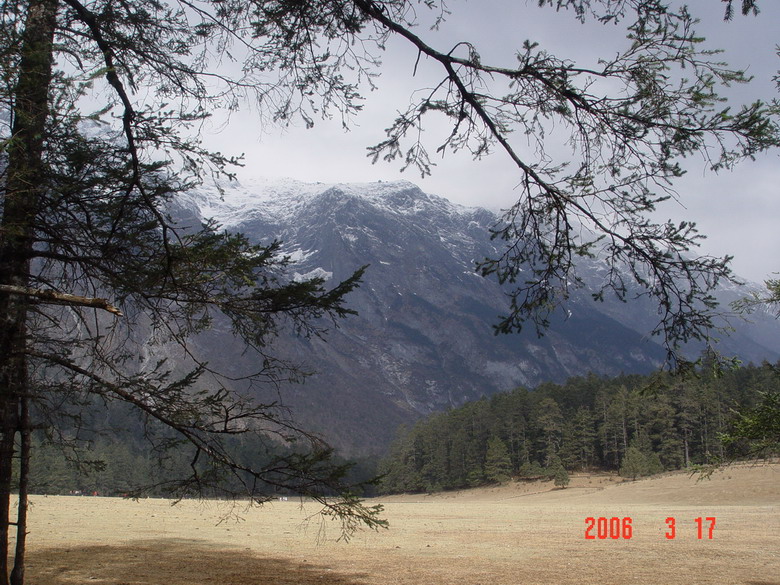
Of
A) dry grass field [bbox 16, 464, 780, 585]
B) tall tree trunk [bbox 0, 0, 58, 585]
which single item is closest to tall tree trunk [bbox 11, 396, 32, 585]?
tall tree trunk [bbox 0, 0, 58, 585]

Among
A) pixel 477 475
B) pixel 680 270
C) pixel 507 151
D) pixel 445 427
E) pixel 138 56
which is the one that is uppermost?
pixel 138 56

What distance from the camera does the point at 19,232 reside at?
471 cm

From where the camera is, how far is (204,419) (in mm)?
6113

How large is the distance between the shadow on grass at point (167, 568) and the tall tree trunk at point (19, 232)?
3106 mm

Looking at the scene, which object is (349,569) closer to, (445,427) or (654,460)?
(654,460)

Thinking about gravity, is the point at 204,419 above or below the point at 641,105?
below

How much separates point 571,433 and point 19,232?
57383mm

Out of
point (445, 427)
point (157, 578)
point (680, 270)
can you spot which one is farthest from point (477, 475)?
point (680, 270)

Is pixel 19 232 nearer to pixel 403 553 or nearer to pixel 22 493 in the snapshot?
pixel 22 493

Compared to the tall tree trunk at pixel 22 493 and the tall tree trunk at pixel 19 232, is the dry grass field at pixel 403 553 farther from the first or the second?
the tall tree trunk at pixel 19 232

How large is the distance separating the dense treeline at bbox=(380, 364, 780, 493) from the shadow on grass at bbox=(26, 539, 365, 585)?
37.9 m

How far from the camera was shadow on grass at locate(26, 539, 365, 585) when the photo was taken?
8969 millimetres

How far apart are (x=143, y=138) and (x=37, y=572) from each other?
25.0ft
